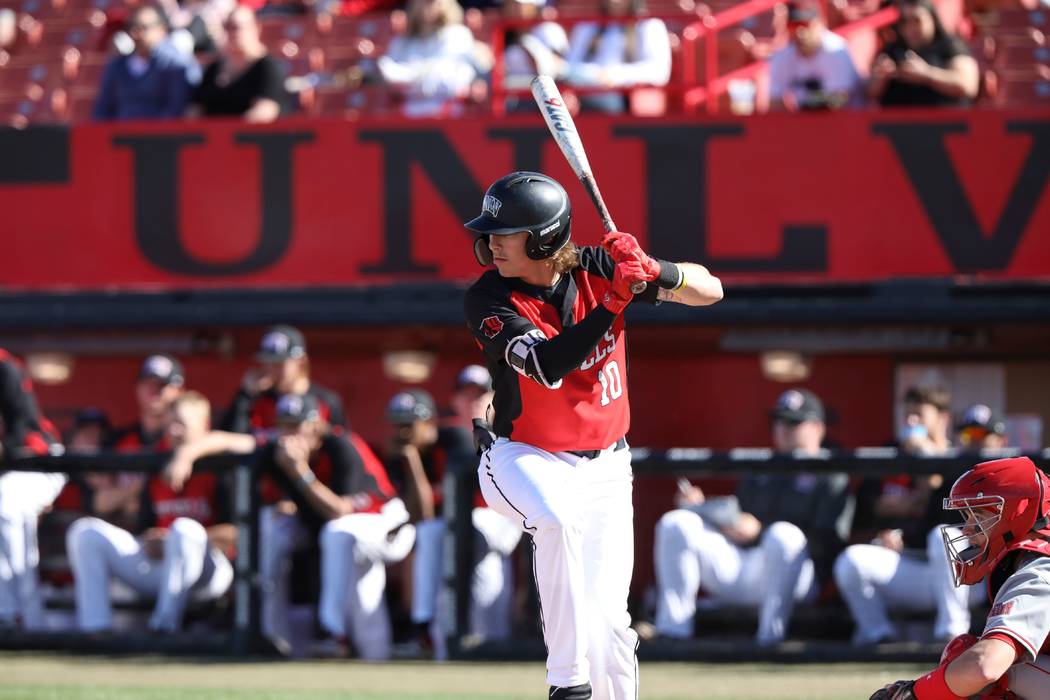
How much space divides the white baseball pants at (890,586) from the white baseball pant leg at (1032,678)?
11.4ft

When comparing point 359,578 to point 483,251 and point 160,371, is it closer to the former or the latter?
point 160,371

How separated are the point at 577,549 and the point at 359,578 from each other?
3350mm

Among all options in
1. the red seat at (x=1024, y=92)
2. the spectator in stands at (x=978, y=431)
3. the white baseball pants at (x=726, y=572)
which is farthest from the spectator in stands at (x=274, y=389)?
the red seat at (x=1024, y=92)

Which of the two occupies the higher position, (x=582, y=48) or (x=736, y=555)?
(x=582, y=48)

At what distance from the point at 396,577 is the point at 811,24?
4.08 meters

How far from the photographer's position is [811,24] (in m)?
9.66

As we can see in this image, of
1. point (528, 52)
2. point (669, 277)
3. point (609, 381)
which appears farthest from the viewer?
point (528, 52)

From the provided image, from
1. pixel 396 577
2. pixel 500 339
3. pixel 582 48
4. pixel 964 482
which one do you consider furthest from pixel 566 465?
pixel 582 48

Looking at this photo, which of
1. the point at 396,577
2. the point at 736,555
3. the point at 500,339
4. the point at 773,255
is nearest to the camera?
the point at 500,339

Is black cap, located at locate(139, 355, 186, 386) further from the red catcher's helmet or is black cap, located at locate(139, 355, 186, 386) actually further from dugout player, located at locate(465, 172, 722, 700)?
the red catcher's helmet

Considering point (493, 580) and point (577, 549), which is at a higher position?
point (577, 549)

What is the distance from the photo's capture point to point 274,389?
8711 millimetres

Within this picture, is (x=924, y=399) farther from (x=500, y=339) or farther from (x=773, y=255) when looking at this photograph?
(x=500, y=339)

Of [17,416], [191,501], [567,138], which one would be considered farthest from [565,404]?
[17,416]
